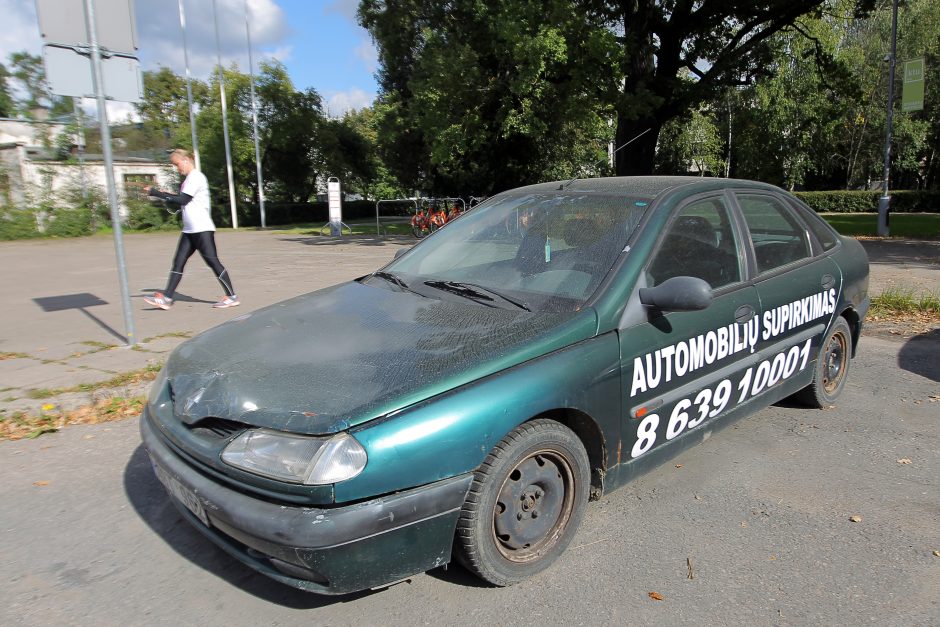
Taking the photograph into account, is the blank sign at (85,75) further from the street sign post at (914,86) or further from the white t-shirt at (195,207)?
the street sign post at (914,86)

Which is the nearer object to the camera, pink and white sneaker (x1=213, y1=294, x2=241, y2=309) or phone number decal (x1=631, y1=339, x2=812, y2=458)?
phone number decal (x1=631, y1=339, x2=812, y2=458)

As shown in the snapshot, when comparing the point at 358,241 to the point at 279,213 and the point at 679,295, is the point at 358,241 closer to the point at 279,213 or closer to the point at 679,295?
the point at 279,213

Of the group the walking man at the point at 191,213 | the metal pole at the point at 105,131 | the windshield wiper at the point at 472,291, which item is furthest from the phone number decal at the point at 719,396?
the walking man at the point at 191,213

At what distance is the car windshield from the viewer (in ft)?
10.1

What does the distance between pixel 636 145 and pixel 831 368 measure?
1514 cm

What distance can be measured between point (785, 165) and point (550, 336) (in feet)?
145

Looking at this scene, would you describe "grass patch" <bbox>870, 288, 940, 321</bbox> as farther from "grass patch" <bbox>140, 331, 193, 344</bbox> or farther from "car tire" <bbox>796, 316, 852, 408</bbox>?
"grass patch" <bbox>140, 331, 193, 344</bbox>

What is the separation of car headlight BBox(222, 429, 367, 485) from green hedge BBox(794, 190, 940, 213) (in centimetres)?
3666

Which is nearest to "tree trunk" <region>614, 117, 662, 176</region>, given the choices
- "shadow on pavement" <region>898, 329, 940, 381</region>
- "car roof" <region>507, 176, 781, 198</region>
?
"shadow on pavement" <region>898, 329, 940, 381</region>

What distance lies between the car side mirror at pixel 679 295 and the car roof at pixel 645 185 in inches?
26.7

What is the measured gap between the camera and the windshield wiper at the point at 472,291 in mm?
3044

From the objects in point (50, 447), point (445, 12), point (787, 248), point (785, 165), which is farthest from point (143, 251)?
point (785, 165)

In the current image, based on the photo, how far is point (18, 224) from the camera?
21578mm

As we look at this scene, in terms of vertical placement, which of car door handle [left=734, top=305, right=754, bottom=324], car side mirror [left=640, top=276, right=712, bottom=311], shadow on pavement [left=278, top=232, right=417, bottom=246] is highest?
car side mirror [left=640, top=276, right=712, bottom=311]
